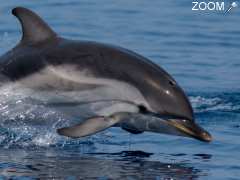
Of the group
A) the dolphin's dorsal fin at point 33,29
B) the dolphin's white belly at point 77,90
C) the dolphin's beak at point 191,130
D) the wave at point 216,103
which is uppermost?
the dolphin's dorsal fin at point 33,29

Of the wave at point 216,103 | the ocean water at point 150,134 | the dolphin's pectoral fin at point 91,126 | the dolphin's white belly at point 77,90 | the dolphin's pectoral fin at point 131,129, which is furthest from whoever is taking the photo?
the wave at point 216,103

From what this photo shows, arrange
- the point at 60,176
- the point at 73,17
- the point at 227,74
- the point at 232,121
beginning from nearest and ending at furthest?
the point at 60,176
the point at 232,121
the point at 227,74
the point at 73,17

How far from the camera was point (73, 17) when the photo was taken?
22.0 m

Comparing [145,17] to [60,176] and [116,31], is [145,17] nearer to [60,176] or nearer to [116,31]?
[116,31]

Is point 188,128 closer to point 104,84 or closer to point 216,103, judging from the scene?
point 104,84

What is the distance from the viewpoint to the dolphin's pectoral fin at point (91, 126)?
11.0 metres

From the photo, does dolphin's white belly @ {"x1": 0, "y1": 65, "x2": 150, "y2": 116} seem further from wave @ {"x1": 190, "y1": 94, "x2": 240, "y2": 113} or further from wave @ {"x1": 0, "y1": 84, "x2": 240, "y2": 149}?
wave @ {"x1": 190, "y1": 94, "x2": 240, "y2": 113}

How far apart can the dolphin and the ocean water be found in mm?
319

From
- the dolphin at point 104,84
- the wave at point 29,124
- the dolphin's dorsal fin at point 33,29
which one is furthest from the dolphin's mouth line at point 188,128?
the dolphin's dorsal fin at point 33,29

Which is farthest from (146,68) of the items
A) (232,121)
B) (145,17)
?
(145,17)

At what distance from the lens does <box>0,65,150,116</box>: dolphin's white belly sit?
11.2 m

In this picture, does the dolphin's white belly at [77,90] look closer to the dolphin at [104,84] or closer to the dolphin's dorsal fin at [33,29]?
the dolphin at [104,84]

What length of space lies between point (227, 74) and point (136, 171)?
19.2 ft

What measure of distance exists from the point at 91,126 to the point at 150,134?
1.68 m
